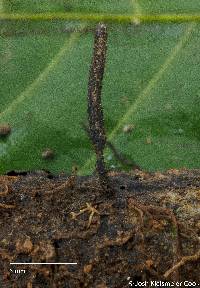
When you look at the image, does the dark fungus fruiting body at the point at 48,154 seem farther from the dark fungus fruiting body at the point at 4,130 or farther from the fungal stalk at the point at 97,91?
the fungal stalk at the point at 97,91

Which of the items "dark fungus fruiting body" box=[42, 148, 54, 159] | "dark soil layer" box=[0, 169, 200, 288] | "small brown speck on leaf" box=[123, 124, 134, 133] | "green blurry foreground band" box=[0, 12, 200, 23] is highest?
"green blurry foreground band" box=[0, 12, 200, 23]

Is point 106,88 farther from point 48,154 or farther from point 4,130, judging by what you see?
point 4,130

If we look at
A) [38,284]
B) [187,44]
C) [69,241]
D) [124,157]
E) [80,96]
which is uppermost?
[187,44]

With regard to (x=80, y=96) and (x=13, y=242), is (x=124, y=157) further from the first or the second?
(x=13, y=242)

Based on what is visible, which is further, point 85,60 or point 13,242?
point 85,60

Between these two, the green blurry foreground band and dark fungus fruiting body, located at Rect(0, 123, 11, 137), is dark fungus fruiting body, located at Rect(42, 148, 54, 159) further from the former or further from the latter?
the green blurry foreground band

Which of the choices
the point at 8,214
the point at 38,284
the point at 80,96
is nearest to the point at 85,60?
the point at 80,96

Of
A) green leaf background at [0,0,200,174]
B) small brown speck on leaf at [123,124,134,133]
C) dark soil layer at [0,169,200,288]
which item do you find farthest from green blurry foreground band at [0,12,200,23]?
dark soil layer at [0,169,200,288]
